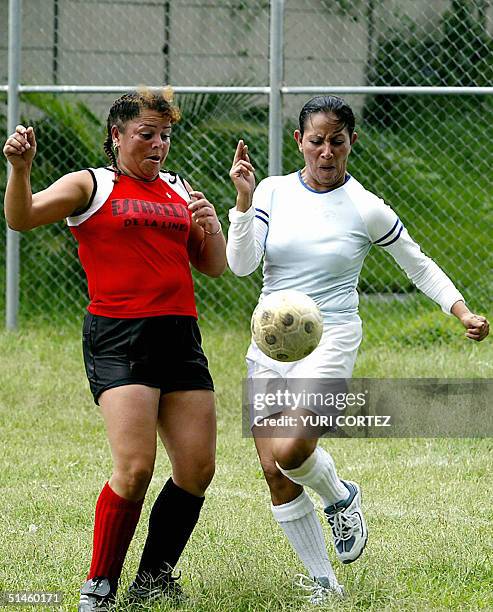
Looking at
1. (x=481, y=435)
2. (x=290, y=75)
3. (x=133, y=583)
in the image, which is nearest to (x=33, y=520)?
(x=133, y=583)

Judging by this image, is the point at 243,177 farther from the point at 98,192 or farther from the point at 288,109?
the point at 288,109

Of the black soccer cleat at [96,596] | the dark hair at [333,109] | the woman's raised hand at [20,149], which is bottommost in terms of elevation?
the black soccer cleat at [96,596]

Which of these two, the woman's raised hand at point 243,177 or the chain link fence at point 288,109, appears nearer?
the woman's raised hand at point 243,177

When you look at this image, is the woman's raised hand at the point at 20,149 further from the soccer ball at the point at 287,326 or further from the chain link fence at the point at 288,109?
the chain link fence at the point at 288,109

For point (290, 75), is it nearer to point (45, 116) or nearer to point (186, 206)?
point (45, 116)

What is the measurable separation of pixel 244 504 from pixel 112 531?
1686 mm

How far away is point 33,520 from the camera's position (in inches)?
200

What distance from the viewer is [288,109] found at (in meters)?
10.2

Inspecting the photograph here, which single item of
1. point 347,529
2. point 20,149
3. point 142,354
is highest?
point 20,149

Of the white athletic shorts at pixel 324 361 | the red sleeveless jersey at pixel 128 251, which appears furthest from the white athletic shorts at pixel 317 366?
the red sleeveless jersey at pixel 128 251

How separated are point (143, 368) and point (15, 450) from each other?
2816 millimetres

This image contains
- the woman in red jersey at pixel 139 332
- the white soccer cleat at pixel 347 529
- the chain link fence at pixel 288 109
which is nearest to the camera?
the woman in red jersey at pixel 139 332

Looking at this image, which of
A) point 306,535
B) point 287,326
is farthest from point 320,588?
point 287,326

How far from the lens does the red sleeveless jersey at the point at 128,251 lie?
3.84 m
